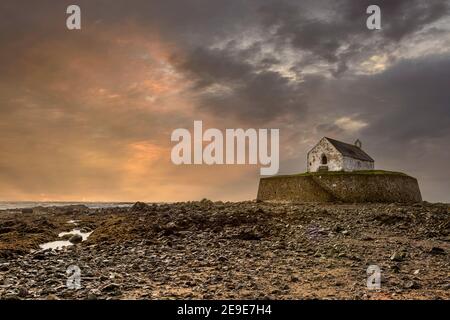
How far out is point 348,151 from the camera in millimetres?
46375

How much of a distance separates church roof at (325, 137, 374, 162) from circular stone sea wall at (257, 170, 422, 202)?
298 inches

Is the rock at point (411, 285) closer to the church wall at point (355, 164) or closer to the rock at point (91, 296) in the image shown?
the rock at point (91, 296)

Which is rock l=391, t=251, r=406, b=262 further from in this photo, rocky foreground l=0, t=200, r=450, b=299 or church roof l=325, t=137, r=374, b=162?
church roof l=325, t=137, r=374, b=162

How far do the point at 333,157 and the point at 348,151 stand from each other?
11.5ft

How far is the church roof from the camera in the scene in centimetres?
4462

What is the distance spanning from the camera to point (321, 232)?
16.7 m

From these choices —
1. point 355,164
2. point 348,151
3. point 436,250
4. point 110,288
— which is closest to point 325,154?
point 348,151

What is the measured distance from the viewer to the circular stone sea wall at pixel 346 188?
35.2m

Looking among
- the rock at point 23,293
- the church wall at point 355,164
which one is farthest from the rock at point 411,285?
the church wall at point 355,164

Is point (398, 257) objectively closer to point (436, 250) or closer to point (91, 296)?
point (436, 250)

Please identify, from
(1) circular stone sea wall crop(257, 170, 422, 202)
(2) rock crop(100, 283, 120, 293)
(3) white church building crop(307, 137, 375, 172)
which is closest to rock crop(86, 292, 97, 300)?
(2) rock crop(100, 283, 120, 293)
